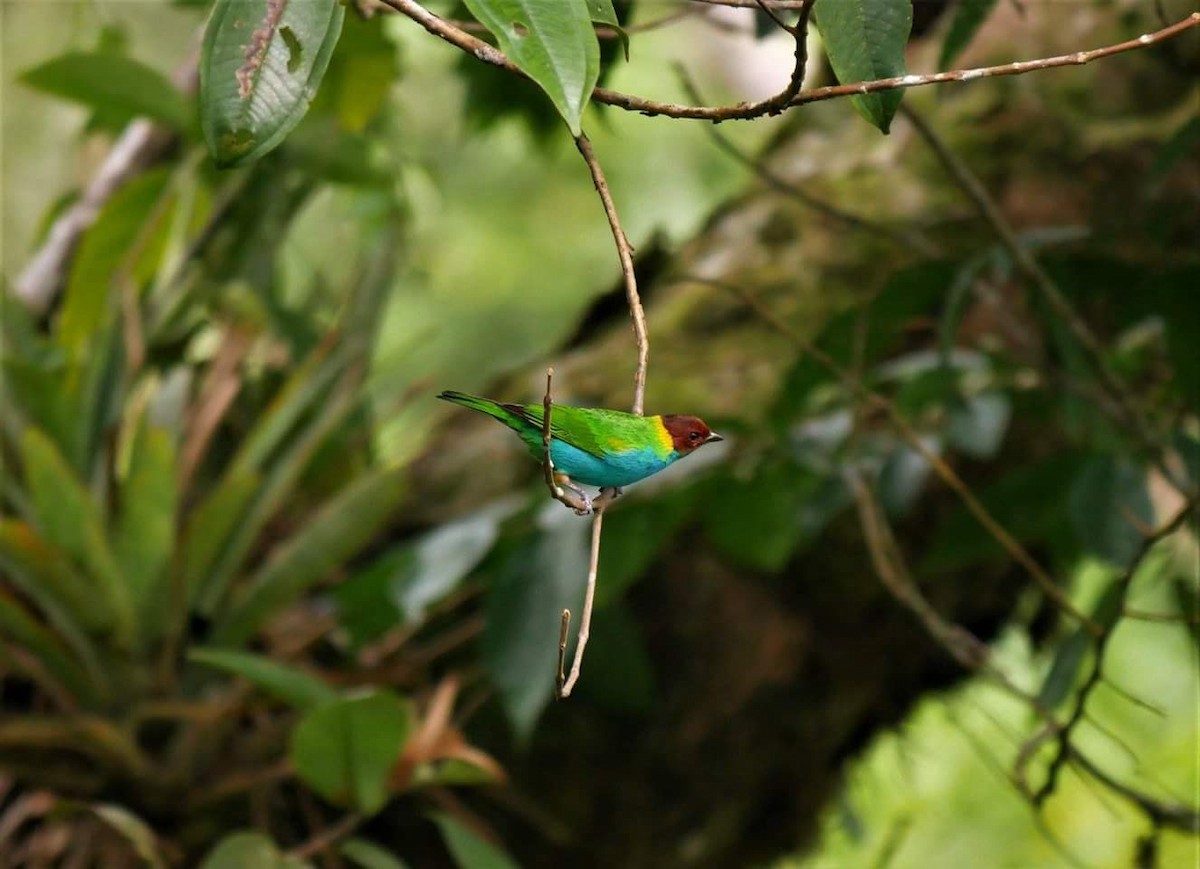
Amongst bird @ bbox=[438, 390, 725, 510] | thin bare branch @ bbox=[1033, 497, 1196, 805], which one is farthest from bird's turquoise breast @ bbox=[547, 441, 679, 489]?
thin bare branch @ bbox=[1033, 497, 1196, 805]

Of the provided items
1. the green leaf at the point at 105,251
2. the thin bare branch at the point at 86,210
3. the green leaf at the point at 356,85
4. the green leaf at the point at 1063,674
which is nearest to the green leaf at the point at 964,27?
the green leaf at the point at 1063,674

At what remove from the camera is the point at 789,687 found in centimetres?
267

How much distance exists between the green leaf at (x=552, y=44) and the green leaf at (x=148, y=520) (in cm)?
147

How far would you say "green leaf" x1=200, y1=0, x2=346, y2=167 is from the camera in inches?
37.4

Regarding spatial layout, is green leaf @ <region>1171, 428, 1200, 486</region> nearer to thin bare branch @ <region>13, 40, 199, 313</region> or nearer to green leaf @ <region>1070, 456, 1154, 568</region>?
green leaf @ <region>1070, 456, 1154, 568</region>

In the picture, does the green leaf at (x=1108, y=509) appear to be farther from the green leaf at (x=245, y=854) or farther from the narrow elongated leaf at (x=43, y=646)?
the narrow elongated leaf at (x=43, y=646)

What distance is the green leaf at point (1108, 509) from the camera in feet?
6.27

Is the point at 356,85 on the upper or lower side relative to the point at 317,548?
upper

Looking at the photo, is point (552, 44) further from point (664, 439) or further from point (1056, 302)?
point (1056, 302)

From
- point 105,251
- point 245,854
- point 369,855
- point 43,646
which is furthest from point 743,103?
point 105,251

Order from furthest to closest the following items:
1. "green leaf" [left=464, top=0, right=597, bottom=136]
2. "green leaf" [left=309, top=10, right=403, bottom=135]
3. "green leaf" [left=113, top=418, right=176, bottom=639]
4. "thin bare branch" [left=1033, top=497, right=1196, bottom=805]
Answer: "green leaf" [left=309, top=10, right=403, bottom=135], "green leaf" [left=113, top=418, right=176, bottom=639], "thin bare branch" [left=1033, top=497, right=1196, bottom=805], "green leaf" [left=464, top=0, right=597, bottom=136]

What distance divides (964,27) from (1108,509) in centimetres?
76

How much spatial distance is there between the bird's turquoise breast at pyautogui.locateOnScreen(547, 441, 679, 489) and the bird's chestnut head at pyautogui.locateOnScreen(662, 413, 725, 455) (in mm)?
17

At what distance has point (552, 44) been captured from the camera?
0.88m
